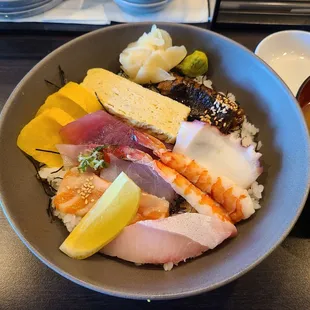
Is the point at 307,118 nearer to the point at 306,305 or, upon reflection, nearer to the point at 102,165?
the point at 306,305

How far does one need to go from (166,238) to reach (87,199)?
0.81ft

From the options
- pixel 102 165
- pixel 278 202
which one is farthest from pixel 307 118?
pixel 102 165

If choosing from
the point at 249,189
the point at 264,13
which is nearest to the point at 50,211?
the point at 249,189

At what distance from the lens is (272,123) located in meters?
1.34

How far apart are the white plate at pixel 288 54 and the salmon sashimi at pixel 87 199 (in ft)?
2.53

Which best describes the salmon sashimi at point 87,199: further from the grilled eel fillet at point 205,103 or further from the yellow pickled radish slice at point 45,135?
the grilled eel fillet at point 205,103

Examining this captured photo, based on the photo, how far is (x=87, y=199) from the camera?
117cm

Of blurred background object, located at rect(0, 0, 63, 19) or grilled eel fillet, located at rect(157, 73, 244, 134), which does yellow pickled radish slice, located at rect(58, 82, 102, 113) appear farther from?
blurred background object, located at rect(0, 0, 63, 19)

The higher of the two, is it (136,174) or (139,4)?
(139,4)

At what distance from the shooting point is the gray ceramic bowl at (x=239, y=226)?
105 centimetres

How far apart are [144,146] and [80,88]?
0.28 m

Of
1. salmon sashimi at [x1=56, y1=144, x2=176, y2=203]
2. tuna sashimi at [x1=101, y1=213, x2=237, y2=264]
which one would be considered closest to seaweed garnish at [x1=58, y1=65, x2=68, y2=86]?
salmon sashimi at [x1=56, y1=144, x2=176, y2=203]

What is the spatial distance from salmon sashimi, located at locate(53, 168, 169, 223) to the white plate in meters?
0.77

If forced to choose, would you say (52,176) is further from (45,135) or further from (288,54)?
(288,54)
